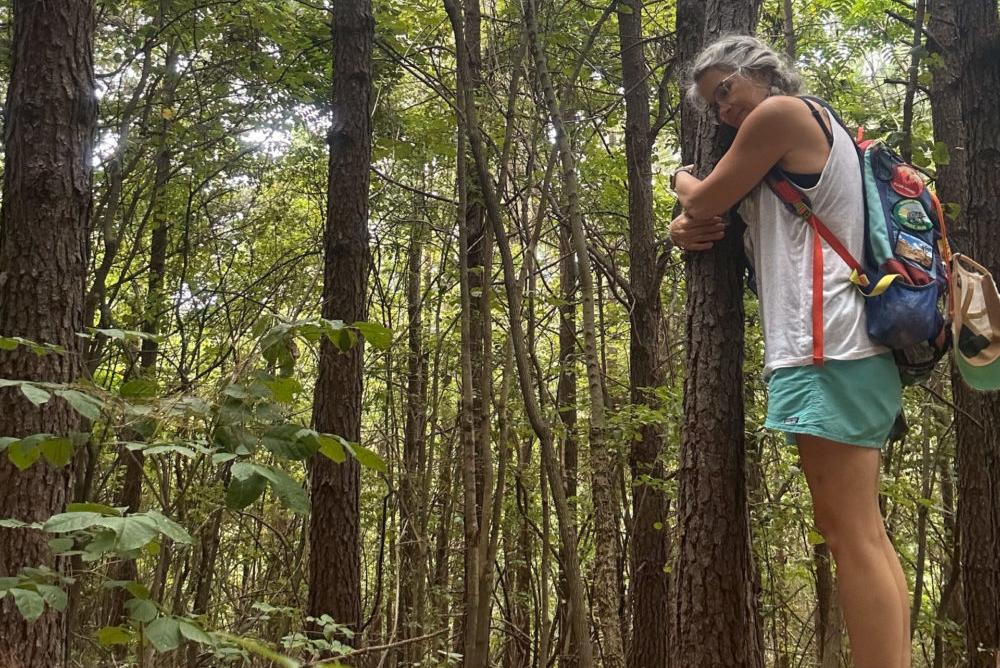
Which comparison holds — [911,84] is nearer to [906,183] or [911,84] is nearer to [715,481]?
[906,183]

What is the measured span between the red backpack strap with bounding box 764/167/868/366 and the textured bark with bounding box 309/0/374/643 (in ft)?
10.4

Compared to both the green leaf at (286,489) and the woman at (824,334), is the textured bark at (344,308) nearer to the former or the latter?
the woman at (824,334)

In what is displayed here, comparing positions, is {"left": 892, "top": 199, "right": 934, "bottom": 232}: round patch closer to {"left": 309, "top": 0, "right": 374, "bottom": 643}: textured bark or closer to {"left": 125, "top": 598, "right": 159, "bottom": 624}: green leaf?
{"left": 125, "top": 598, "right": 159, "bottom": 624}: green leaf

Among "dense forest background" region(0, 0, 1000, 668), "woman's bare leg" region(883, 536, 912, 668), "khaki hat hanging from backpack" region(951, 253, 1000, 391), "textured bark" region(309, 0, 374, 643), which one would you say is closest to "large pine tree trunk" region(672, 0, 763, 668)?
"dense forest background" region(0, 0, 1000, 668)

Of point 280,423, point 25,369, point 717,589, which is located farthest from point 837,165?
point 25,369

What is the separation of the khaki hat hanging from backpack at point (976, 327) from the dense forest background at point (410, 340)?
61cm

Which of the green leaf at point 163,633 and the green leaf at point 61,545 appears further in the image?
the green leaf at point 61,545

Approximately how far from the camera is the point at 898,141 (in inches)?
155

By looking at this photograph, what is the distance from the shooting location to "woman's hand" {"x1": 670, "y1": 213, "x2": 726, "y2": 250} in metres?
2.44

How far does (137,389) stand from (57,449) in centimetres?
25

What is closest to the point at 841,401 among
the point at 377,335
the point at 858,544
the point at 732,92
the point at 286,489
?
the point at 858,544

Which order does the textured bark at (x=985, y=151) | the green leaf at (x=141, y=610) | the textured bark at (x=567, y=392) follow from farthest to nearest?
the textured bark at (x=567, y=392), the textured bark at (x=985, y=151), the green leaf at (x=141, y=610)

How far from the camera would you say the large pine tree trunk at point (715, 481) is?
233 cm

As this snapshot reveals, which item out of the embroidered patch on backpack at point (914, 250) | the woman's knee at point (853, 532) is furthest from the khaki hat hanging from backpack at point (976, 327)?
the woman's knee at point (853, 532)
